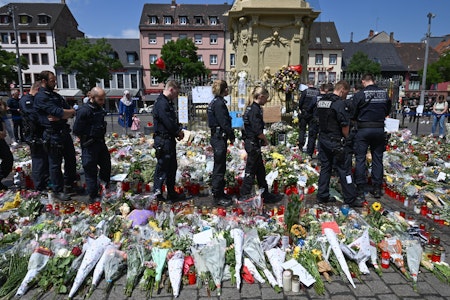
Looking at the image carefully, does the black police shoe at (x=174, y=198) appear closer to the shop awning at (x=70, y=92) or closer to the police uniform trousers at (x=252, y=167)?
the police uniform trousers at (x=252, y=167)

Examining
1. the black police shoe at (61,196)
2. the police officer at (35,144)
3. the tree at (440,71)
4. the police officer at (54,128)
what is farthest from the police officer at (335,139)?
the tree at (440,71)

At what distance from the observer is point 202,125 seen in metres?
15.3

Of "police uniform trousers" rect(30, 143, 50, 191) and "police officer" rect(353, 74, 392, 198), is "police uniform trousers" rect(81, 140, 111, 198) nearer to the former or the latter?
"police uniform trousers" rect(30, 143, 50, 191)

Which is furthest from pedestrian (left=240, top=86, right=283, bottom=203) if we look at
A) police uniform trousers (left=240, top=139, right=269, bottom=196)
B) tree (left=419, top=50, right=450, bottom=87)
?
tree (left=419, top=50, right=450, bottom=87)

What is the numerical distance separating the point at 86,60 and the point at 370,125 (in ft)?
137

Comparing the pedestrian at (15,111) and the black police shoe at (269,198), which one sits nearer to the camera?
the black police shoe at (269,198)

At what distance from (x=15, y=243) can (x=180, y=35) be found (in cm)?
5318

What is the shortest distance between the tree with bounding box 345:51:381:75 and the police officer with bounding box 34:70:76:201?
1969 inches

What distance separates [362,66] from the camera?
50.3m

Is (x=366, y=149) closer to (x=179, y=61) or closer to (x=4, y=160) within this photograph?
(x=4, y=160)

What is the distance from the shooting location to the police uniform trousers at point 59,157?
626cm

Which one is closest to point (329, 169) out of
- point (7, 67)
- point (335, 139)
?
point (335, 139)

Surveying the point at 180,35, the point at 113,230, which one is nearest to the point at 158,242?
the point at 113,230

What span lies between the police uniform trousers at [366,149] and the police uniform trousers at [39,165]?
6.07 metres
